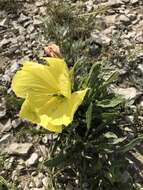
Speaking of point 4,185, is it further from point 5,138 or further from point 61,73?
point 61,73

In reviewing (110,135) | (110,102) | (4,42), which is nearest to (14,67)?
(4,42)

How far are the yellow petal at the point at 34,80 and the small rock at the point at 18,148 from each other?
481 millimetres

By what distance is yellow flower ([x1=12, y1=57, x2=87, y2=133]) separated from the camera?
236cm

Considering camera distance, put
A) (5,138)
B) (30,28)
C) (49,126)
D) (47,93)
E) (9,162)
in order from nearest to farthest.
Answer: (49,126)
(47,93)
(9,162)
(5,138)
(30,28)

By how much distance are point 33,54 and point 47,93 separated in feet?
2.95

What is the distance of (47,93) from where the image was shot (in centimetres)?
247

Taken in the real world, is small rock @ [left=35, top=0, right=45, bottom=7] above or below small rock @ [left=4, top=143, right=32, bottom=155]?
above

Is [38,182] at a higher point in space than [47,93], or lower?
lower


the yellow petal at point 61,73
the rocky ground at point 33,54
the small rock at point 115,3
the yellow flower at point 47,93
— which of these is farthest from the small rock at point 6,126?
the small rock at point 115,3

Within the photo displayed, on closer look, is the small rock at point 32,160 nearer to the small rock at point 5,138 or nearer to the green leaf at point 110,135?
the small rock at point 5,138

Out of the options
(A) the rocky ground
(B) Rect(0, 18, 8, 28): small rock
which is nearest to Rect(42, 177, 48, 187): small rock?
(A) the rocky ground

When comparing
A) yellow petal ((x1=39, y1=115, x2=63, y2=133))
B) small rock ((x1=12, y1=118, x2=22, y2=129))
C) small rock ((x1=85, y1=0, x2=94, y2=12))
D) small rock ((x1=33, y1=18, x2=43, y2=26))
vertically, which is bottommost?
small rock ((x1=12, y1=118, x2=22, y2=129))

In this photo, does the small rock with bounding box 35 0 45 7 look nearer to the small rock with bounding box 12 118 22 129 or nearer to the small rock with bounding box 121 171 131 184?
the small rock with bounding box 12 118 22 129

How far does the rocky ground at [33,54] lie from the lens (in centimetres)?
275
